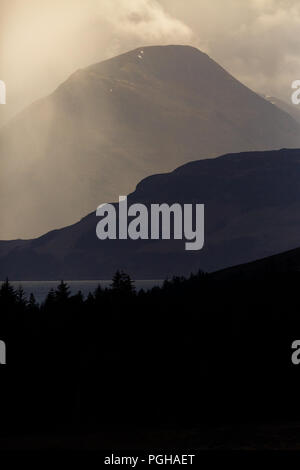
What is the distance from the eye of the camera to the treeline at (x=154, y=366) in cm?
5972

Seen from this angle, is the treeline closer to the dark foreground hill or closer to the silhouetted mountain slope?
the dark foreground hill

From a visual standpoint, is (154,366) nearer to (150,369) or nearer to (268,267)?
(150,369)

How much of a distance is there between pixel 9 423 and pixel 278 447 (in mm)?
25040

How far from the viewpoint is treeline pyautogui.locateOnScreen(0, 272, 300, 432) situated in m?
59.7

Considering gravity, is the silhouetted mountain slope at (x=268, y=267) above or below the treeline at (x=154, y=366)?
above

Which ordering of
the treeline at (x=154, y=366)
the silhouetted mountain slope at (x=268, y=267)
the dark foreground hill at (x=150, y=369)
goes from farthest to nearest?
Result: the silhouetted mountain slope at (x=268, y=267) → the treeline at (x=154, y=366) → the dark foreground hill at (x=150, y=369)

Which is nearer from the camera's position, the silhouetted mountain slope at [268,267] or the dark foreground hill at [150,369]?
the dark foreground hill at [150,369]

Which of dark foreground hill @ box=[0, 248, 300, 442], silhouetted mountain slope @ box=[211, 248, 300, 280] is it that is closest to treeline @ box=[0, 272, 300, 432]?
dark foreground hill @ box=[0, 248, 300, 442]

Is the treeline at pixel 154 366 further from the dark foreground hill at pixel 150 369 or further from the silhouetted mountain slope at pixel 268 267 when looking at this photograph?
the silhouetted mountain slope at pixel 268 267

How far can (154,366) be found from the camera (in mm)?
62562

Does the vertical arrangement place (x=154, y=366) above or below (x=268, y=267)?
below

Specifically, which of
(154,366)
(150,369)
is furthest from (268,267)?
(150,369)

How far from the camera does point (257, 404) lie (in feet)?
191

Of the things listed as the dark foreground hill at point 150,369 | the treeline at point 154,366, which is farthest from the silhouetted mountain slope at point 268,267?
the treeline at point 154,366
